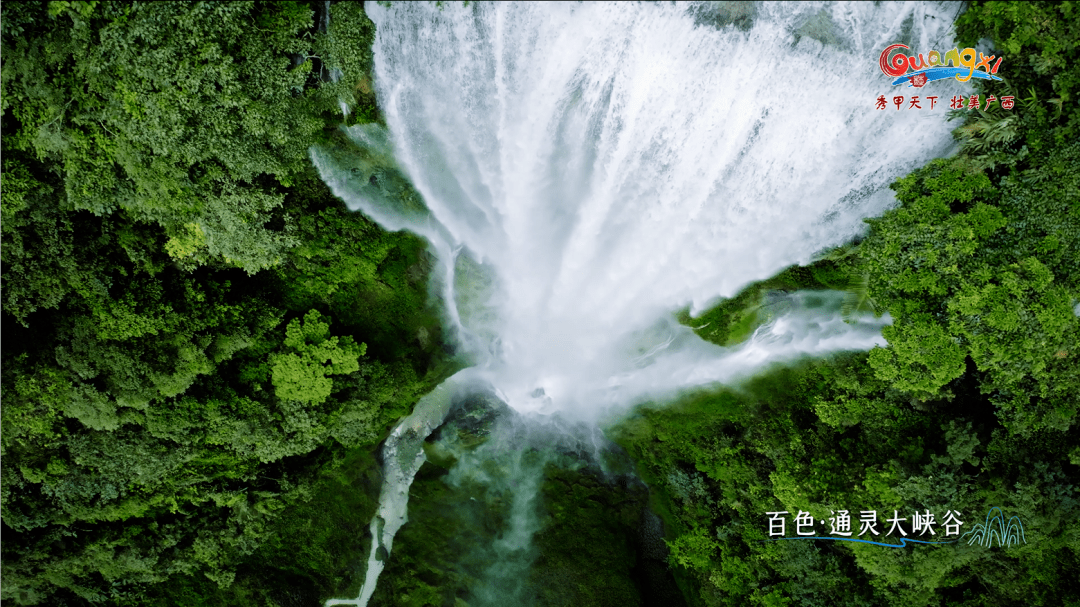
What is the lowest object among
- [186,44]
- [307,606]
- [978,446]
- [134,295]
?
[307,606]

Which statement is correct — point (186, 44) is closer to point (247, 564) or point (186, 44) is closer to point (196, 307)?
point (196, 307)

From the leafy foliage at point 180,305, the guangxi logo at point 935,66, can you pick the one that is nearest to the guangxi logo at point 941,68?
the guangxi logo at point 935,66

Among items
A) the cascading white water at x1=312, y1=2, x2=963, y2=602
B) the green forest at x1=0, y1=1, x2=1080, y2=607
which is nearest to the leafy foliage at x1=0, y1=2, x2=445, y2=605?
the green forest at x1=0, y1=1, x2=1080, y2=607

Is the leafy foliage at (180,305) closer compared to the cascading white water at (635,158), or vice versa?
the leafy foliage at (180,305)

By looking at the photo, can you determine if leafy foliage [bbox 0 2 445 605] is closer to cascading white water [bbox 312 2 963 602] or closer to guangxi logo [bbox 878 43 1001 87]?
cascading white water [bbox 312 2 963 602]

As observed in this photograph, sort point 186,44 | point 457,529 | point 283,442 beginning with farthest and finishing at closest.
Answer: point 457,529 < point 283,442 < point 186,44

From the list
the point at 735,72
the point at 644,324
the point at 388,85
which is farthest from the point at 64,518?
the point at 735,72

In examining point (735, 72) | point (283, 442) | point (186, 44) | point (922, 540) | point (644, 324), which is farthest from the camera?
point (644, 324)

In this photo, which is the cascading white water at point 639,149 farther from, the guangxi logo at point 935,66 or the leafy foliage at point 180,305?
the leafy foliage at point 180,305
